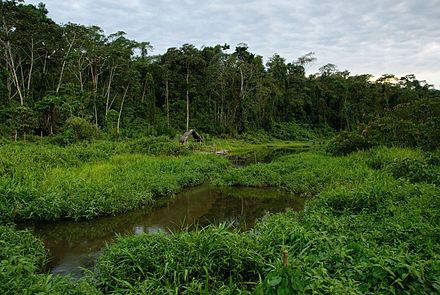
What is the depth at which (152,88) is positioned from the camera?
44.2 meters

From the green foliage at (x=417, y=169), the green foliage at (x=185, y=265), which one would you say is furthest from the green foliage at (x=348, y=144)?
the green foliage at (x=185, y=265)

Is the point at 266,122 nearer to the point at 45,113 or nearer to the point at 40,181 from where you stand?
the point at 45,113

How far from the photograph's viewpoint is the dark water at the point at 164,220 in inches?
325

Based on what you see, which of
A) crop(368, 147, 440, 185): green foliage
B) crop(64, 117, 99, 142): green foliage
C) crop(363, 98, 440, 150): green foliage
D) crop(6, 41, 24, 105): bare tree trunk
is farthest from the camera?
crop(6, 41, 24, 105): bare tree trunk

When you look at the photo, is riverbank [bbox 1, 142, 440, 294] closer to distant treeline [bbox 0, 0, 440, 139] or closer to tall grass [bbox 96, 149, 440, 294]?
tall grass [bbox 96, 149, 440, 294]

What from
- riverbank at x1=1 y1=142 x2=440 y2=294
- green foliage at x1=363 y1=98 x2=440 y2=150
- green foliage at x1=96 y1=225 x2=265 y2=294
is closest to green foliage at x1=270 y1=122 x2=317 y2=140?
green foliage at x1=363 y1=98 x2=440 y2=150

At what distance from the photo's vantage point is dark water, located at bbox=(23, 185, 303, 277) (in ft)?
27.1

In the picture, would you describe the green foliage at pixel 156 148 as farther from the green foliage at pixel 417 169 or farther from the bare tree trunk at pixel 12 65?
the bare tree trunk at pixel 12 65

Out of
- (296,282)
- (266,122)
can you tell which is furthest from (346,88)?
(296,282)

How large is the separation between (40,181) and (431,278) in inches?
458

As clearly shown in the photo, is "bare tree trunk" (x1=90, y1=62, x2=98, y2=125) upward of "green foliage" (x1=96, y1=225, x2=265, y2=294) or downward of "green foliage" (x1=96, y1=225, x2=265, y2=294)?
upward

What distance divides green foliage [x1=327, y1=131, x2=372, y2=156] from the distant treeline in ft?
13.6

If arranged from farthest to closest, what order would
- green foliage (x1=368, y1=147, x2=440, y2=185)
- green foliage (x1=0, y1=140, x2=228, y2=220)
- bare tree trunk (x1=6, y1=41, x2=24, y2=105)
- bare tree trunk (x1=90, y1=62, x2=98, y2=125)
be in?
bare tree trunk (x1=90, y1=62, x2=98, y2=125) → bare tree trunk (x1=6, y1=41, x2=24, y2=105) → green foliage (x1=368, y1=147, x2=440, y2=185) → green foliage (x1=0, y1=140, x2=228, y2=220)

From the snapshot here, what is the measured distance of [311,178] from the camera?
50.4 feet
